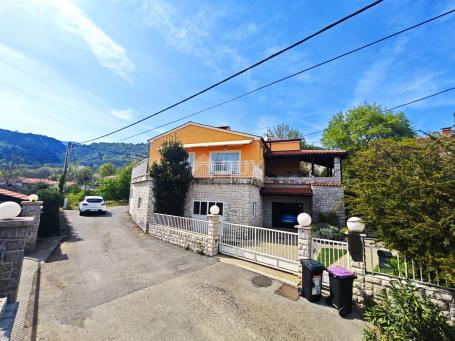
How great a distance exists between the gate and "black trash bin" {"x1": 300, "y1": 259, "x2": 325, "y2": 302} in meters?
1.37

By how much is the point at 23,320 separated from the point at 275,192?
1340 centimetres

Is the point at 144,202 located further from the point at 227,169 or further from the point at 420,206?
the point at 420,206

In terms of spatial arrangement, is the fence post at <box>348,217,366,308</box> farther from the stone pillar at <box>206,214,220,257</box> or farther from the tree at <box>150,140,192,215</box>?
the tree at <box>150,140,192,215</box>

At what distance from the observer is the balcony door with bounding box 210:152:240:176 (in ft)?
46.8

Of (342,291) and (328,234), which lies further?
(328,234)

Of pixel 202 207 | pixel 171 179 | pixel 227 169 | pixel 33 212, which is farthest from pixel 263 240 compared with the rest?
pixel 33 212

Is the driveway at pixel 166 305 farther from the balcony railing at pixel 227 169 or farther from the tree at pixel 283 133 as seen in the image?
the tree at pixel 283 133

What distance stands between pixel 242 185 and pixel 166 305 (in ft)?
27.2

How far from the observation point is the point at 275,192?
49.4 ft

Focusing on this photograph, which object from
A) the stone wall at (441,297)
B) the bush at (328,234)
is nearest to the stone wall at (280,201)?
the bush at (328,234)

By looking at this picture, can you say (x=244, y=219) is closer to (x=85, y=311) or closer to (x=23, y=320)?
(x=85, y=311)

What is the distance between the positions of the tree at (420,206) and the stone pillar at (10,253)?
26.1 feet

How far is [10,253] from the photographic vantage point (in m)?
3.75

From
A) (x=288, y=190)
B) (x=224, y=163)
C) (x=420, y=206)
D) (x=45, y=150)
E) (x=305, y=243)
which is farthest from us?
(x=45, y=150)
